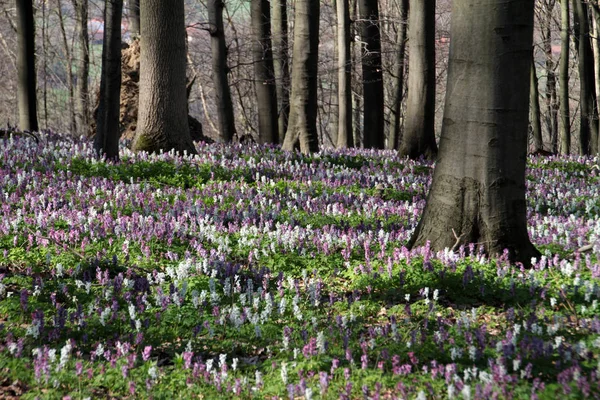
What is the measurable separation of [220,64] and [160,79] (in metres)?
6.24

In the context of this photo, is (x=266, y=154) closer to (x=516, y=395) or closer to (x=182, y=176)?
(x=182, y=176)

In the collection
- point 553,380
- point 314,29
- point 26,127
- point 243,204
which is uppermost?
point 314,29

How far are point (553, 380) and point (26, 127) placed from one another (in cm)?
1782

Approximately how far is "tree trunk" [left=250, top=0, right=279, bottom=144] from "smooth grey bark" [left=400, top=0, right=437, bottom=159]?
19.3 ft

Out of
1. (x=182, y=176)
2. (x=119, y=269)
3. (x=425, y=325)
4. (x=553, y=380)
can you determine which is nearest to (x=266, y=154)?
(x=182, y=176)

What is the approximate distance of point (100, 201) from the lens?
8.91m

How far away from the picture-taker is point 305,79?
15148mm

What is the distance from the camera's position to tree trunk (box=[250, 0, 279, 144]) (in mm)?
20734

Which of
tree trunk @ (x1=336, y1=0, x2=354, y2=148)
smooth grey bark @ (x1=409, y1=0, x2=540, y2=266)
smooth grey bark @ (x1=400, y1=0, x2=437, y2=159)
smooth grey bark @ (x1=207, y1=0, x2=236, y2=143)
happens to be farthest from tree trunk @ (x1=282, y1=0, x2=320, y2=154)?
smooth grey bark @ (x1=409, y1=0, x2=540, y2=266)

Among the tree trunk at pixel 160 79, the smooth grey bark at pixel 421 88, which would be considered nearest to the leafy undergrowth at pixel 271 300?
the tree trunk at pixel 160 79

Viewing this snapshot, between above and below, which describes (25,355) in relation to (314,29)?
below

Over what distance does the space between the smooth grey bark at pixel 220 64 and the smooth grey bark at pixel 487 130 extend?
1385 cm

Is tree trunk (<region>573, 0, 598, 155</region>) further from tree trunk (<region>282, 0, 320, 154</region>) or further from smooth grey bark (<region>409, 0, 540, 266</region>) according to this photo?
smooth grey bark (<region>409, 0, 540, 266</region>)

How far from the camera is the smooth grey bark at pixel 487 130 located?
20.3 ft
